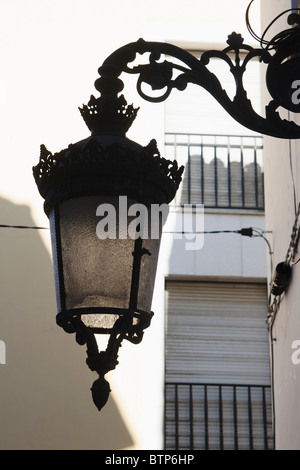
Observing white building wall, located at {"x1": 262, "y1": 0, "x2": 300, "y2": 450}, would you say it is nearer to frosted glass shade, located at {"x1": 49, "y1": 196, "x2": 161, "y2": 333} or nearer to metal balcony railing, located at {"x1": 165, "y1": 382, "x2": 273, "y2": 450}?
metal balcony railing, located at {"x1": 165, "y1": 382, "x2": 273, "y2": 450}

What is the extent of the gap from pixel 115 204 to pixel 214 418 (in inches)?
316

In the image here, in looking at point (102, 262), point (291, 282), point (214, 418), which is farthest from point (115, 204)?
point (214, 418)

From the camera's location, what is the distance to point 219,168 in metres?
11.9

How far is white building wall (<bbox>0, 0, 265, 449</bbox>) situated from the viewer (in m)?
10.4

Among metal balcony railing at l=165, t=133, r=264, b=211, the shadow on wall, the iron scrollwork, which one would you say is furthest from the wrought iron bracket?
metal balcony railing at l=165, t=133, r=264, b=211

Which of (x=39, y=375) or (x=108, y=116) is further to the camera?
(x=39, y=375)

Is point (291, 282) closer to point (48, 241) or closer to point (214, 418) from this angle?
point (214, 418)

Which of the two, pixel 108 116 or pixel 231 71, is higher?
pixel 231 71

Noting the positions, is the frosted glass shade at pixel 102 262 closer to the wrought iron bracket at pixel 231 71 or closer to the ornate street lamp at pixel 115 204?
the ornate street lamp at pixel 115 204

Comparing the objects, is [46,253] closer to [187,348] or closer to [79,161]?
[187,348]

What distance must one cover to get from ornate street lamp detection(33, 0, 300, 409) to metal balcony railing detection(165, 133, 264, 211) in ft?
27.5

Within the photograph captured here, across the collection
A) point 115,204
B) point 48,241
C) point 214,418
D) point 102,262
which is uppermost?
point 48,241

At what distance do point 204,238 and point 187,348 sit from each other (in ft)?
4.49

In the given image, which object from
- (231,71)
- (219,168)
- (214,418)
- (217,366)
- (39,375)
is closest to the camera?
(231,71)
